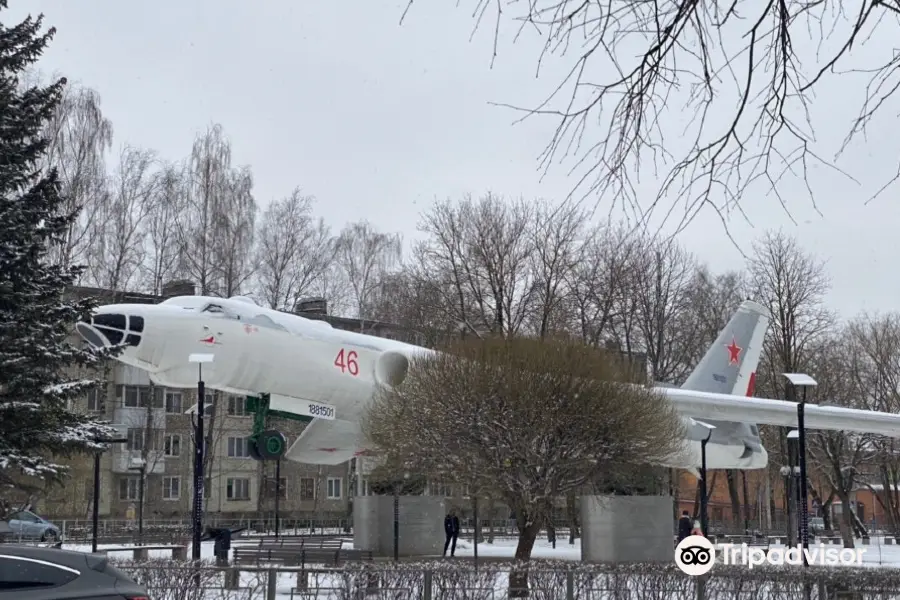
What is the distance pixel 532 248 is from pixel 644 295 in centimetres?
674

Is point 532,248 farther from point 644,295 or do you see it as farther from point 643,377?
point 643,377

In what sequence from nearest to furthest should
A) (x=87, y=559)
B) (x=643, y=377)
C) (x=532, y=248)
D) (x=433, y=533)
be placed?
1. (x=87, y=559)
2. (x=643, y=377)
3. (x=433, y=533)
4. (x=532, y=248)

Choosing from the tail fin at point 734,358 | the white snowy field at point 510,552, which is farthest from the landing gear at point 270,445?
the tail fin at point 734,358

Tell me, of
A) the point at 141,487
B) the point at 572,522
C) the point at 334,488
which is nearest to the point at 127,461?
the point at 141,487

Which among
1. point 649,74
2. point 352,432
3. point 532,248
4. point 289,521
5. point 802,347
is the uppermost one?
point 532,248

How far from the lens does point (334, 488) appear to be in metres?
53.6

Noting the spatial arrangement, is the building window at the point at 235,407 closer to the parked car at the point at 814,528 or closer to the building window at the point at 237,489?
the building window at the point at 237,489

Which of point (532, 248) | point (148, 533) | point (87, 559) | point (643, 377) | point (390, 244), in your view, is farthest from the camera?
point (390, 244)

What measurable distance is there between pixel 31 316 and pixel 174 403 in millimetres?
31813

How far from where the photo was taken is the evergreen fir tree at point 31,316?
57.9ft

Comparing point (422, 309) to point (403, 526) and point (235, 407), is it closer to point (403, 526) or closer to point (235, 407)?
point (403, 526)

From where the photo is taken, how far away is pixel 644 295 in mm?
38594

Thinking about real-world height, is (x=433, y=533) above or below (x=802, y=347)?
below

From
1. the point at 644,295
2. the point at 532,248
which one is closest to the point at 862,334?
the point at 644,295
